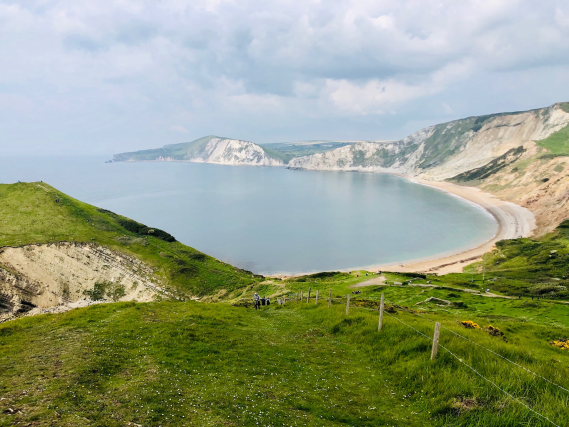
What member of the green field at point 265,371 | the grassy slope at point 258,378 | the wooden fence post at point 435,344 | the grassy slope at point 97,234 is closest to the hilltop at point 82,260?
the grassy slope at point 97,234

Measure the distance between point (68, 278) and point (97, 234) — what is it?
19144 mm

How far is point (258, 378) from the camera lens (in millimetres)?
17016

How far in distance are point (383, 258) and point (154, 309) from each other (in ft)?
384

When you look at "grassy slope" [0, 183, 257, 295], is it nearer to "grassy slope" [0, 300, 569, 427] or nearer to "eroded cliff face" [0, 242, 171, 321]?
"eroded cliff face" [0, 242, 171, 321]

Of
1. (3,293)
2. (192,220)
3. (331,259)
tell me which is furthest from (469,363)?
(192,220)

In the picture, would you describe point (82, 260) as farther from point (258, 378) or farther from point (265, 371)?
point (258, 378)

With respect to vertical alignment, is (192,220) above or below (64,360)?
below

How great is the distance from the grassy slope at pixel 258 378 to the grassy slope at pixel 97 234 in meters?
59.6

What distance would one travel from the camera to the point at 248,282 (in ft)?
294

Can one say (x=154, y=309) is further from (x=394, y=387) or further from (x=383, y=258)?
(x=383, y=258)

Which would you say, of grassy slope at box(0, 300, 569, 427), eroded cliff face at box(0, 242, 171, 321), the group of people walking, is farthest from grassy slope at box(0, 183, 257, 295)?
grassy slope at box(0, 300, 569, 427)

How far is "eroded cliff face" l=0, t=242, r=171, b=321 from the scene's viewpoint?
6244 centimetres

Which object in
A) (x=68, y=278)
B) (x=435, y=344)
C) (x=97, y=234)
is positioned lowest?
(x=68, y=278)

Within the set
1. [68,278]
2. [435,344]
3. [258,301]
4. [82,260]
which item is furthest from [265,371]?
[82,260]
